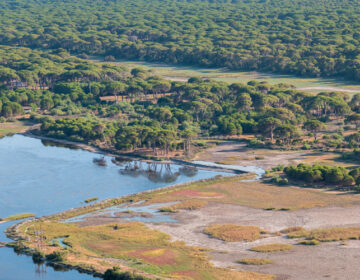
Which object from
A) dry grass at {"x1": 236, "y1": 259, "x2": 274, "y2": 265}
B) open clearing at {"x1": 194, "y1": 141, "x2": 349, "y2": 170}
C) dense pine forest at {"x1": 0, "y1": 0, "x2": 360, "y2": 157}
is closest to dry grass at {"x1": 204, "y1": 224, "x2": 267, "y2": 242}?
dry grass at {"x1": 236, "y1": 259, "x2": 274, "y2": 265}

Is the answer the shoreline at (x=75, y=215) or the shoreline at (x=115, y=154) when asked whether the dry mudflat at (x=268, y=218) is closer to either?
the shoreline at (x=75, y=215)

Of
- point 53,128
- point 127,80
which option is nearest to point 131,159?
point 53,128

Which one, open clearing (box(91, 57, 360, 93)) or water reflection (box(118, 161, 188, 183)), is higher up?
open clearing (box(91, 57, 360, 93))

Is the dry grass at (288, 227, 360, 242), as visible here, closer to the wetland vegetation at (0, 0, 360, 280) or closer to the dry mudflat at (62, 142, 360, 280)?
the wetland vegetation at (0, 0, 360, 280)

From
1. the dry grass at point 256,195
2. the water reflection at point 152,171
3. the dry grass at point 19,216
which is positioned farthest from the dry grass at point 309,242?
the dry grass at point 19,216

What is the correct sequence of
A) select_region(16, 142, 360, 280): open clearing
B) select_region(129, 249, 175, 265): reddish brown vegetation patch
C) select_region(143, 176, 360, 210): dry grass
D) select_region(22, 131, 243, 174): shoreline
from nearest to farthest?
Answer: select_region(16, 142, 360, 280): open clearing → select_region(129, 249, 175, 265): reddish brown vegetation patch → select_region(143, 176, 360, 210): dry grass → select_region(22, 131, 243, 174): shoreline
